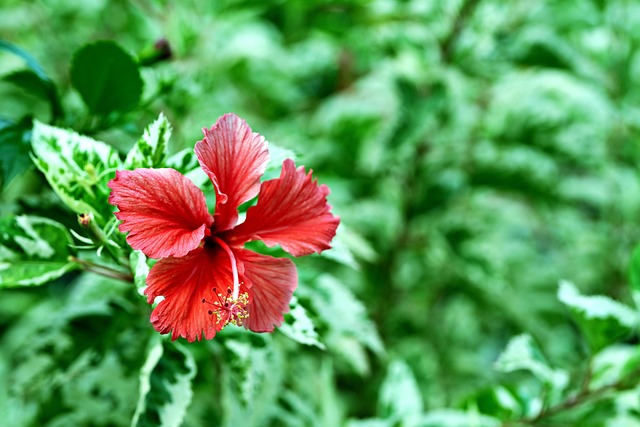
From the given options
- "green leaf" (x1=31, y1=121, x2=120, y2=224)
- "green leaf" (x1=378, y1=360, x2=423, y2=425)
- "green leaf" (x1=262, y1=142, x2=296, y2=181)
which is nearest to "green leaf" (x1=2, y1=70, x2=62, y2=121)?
"green leaf" (x1=31, y1=121, x2=120, y2=224)

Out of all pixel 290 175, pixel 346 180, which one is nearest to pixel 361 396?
pixel 346 180

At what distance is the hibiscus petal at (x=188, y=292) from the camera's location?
42 cm

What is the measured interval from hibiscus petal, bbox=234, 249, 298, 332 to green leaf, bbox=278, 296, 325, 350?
0.08ft

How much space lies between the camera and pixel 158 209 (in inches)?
16.9

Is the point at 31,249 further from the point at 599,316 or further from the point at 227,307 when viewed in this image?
the point at 599,316

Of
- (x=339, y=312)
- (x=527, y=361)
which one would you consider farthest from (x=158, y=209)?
(x=527, y=361)

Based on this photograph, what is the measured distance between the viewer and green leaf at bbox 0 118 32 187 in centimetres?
54

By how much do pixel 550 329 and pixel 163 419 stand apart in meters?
1.08

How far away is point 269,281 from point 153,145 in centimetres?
14

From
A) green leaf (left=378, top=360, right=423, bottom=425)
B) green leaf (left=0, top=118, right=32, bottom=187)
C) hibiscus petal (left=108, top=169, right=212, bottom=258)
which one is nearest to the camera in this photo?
hibiscus petal (left=108, top=169, right=212, bottom=258)

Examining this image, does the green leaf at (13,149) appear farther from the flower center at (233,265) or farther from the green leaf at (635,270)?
the green leaf at (635,270)

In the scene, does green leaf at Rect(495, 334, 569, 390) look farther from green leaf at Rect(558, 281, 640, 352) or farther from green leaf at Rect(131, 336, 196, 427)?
green leaf at Rect(131, 336, 196, 427)

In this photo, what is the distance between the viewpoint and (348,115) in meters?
1.19

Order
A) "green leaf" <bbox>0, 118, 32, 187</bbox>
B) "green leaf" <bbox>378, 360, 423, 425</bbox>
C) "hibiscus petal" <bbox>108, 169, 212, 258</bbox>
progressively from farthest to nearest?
"green leaf" <bbox>378, 360, 423, 425</bbox>, "green leaf" <bbox>0, 118, 32, 187</bbox>, "hibiscus petal" <bbox>108, 169, 212, 258</bbox>
